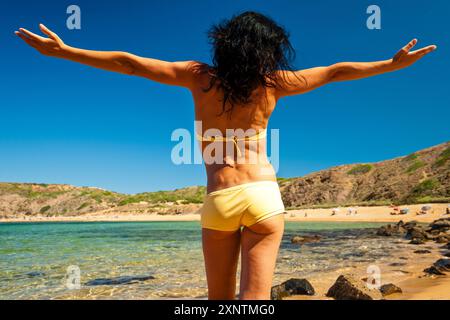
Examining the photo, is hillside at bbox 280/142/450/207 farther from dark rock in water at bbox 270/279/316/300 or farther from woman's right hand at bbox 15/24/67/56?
woman's right hand at bbox 15/24/67/56

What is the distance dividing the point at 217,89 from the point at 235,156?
0.49 m

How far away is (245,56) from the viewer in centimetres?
258

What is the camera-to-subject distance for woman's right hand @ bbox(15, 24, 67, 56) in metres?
2.52

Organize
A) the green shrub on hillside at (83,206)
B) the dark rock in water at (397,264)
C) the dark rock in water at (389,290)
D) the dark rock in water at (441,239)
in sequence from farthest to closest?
the green shrub on hillside at (83,206)
the dark rock in water at (441,239)
the dark rock in water at (397,264)
the dark rock in water at (389,290)

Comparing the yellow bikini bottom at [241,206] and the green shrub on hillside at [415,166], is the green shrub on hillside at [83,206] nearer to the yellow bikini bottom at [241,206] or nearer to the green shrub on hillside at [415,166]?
the green shrub on hillside at [415,166]

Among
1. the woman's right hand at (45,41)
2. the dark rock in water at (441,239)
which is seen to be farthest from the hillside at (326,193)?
the woman's right hand at (45,41)

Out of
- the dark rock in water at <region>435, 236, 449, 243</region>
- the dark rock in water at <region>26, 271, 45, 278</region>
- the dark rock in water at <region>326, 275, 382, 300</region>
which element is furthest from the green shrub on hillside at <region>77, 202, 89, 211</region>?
the dark rock in water at <region>326, 275, 382, 300</region>

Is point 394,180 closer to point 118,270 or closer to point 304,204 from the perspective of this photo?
point 304,204

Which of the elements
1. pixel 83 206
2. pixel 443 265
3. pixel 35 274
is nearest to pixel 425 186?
pixel 443 265

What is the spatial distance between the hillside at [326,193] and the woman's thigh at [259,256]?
41557 mm

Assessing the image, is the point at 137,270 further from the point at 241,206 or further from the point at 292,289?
Result: the point at 241,206

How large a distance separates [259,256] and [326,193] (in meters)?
63.8

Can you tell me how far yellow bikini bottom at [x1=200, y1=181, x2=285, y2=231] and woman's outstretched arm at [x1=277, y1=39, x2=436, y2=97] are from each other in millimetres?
774

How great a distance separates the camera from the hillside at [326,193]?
160 ft
